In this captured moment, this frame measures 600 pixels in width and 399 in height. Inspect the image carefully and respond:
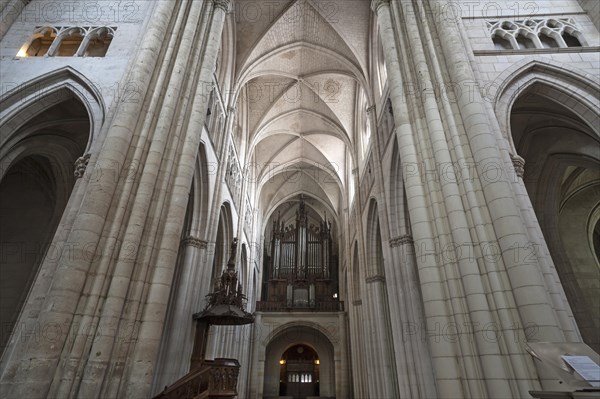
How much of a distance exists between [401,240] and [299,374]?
17.3m

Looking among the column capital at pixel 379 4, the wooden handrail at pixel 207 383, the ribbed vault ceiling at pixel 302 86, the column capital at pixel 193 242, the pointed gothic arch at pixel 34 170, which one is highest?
the ribbed vault ceiling at pixel 302 86

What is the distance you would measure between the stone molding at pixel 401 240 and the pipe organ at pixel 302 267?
12687mm

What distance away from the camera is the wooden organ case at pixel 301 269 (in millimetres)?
21328

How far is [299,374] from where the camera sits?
73.4 feet

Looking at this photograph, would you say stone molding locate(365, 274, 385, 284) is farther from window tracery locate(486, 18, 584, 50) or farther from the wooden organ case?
window tracery locate(486, 18, 584, 50)

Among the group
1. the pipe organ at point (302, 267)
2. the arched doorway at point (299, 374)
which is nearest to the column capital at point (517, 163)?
the pipe organ at point (302, 267)

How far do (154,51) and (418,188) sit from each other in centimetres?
600

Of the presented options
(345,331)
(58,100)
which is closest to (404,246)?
(58,100)

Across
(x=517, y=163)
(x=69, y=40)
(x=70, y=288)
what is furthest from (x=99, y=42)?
(x=517, y=163)

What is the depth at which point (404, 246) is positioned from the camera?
913 cm

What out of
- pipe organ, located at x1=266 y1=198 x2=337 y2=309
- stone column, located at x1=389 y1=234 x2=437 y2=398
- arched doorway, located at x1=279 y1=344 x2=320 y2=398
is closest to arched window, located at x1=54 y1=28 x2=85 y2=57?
stone column, located at x1=389 y1=234 x2=437 y2=398

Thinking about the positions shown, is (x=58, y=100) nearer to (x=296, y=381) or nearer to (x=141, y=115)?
(x=141, y=115)

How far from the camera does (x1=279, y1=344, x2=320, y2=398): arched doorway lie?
21797mm

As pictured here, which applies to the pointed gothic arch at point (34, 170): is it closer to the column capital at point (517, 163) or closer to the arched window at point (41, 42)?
the arched window at point (41, 42)
